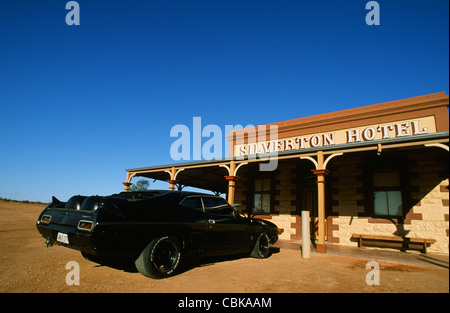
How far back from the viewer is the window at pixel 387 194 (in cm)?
870

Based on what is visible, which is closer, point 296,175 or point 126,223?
point 126,223

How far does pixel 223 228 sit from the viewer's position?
4.82 m

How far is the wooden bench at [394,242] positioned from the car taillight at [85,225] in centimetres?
847

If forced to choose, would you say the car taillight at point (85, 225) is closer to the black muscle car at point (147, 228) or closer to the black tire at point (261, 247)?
the black muscle car at point (147, 228)

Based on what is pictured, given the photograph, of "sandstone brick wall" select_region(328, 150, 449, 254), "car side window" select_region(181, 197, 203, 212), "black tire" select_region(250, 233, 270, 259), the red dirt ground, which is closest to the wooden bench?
"sandstone brick wall" select_region(328, 150, 449, 254)

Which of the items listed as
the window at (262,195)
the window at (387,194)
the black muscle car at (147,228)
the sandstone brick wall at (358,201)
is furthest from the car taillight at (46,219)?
the window at (387,194)

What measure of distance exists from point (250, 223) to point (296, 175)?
19.5 ft

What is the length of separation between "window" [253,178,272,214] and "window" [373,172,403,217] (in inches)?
165

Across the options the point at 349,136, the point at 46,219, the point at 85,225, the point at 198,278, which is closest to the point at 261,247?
the point at 198,278

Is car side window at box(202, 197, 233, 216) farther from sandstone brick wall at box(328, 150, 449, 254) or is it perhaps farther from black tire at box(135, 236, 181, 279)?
sandstone brick wall at box(328, 150, 449, 254)

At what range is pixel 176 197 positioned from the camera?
4.32 m
